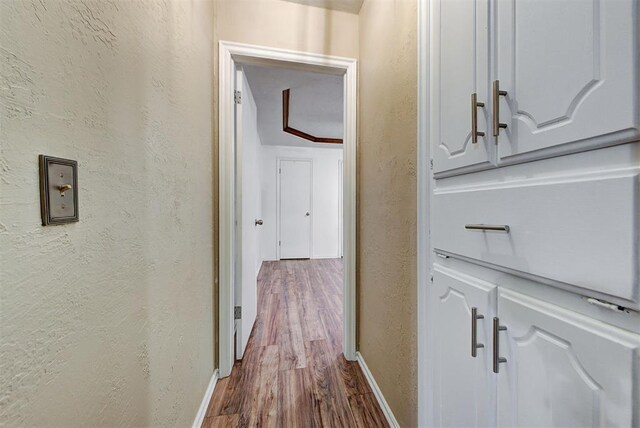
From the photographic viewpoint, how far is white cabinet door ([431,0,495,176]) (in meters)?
0.68

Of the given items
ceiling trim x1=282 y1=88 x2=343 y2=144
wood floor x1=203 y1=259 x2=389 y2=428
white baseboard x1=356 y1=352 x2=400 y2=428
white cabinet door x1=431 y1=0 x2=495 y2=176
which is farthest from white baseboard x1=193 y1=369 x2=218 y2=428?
ceiling trim x1=282 y1=88 x2=343 y2=144

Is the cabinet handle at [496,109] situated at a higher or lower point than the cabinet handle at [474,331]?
higher

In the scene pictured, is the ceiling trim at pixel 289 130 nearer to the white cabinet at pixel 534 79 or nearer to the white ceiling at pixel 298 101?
the white ceiling at pixel 298 101

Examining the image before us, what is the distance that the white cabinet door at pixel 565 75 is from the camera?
396mm

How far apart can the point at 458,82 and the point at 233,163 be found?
132cm

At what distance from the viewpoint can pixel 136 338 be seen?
0.72 metres

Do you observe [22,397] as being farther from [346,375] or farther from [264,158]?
[264,158]

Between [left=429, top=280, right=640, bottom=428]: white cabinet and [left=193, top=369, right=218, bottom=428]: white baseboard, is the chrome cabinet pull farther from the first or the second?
[left=193, top=369, right=218, bottom=428]: white baseboard

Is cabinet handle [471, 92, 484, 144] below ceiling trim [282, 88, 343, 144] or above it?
below

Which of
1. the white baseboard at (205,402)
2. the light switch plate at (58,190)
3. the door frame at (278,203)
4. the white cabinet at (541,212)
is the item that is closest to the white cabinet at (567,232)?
the white cabinet at (541,212)

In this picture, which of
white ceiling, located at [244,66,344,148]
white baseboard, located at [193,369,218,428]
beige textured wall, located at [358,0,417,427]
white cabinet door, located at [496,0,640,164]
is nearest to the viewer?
white cabinet door, located at [496,0,640,164]

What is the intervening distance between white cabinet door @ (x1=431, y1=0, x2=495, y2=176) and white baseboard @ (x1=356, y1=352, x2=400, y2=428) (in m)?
1.15

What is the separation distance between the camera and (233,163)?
1674 millimetres

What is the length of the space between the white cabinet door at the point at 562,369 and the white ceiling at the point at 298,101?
1.87 m
